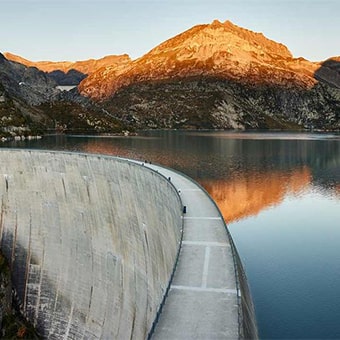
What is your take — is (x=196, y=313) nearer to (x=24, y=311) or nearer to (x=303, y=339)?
(x=303, y=339)

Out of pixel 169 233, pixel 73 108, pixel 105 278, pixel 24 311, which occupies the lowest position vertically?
pixel 24 311

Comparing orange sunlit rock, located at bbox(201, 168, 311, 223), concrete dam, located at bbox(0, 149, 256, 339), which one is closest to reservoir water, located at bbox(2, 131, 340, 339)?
orange sunlit rock, located at bbox(201, 168, 311, 223)

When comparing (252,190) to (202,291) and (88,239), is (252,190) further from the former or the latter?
(202,291)

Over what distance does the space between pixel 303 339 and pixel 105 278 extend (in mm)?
15788

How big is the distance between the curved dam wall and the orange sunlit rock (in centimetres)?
761

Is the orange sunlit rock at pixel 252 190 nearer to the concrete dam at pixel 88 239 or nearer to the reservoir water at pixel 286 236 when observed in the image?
the reservoir water at pixel 286 236

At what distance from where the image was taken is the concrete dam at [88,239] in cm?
2248

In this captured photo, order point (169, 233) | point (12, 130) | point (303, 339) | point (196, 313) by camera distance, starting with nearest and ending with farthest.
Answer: point (196, 313) → point (303, 339) → point (169, 233) → point (12, 130)

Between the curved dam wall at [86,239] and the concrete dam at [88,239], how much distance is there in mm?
76

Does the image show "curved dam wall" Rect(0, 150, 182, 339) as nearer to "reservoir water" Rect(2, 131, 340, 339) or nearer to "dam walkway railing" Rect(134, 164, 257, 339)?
"dam walkway railing" Rect(134, 164, 257, 339)

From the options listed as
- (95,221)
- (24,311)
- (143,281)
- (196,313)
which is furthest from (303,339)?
(24,311)

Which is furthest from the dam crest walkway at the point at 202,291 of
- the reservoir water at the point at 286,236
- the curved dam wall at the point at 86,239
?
the reservoir water at the point at 286,236

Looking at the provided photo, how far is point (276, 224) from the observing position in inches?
1132

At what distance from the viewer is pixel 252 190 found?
3891 centimetres
